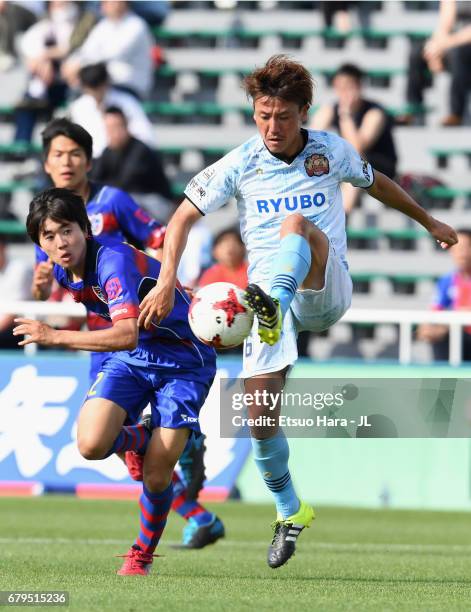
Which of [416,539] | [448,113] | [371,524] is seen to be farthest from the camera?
[448,113]

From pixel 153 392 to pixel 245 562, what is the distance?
1216 mm

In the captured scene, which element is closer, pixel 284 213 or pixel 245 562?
pixel 284 213

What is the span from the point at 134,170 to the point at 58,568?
7.57 meters

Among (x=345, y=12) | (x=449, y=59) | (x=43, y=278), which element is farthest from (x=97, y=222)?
(x=345, y=12)

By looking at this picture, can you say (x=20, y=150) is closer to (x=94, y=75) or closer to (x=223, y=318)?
(x=94, y=75)

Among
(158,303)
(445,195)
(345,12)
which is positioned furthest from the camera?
(345,12)

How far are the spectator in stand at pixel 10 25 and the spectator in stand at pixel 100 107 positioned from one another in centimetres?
246

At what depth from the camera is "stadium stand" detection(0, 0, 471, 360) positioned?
14.6 meters

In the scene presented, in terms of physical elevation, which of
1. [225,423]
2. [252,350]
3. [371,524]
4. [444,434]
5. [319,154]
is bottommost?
[371,524]

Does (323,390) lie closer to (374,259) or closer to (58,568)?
(58,568)

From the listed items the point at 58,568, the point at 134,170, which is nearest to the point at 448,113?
the point at 134,170

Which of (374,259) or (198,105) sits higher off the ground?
(198,105)

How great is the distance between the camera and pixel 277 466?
250 inches

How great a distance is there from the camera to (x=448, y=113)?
15.6 m
